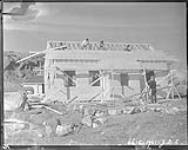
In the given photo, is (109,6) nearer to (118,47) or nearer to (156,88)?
(118,47)

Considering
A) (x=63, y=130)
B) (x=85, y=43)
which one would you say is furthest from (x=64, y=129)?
(x=85, y=43)

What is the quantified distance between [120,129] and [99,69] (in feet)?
0.95

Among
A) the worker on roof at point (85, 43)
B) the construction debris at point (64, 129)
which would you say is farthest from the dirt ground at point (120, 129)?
the worker on roof at point (85, 43)

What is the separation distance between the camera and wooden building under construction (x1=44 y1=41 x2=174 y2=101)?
4.42 ft

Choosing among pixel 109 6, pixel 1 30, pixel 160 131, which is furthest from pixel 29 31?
pixel 160 131

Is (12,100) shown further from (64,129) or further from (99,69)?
(99,69)

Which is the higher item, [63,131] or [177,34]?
[177,34]

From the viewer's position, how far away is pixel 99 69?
1.36 metres

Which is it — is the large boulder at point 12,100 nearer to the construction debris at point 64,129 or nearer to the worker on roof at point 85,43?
the construction debris at point 64,129

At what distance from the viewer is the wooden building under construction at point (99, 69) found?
4.42 feet

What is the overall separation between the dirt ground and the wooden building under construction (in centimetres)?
10

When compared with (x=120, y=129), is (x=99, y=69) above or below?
above

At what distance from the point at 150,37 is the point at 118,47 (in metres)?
0.16

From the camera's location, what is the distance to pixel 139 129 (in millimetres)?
1348
